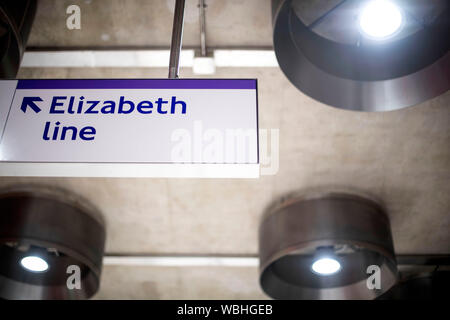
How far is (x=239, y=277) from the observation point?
557cm

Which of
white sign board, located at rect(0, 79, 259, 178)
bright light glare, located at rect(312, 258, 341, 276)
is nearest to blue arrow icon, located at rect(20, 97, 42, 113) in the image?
white sign board, located at rect(0, 79, 259, 178)

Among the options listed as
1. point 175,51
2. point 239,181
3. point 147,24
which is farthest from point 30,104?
point 239,181

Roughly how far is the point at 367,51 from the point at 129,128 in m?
1.86

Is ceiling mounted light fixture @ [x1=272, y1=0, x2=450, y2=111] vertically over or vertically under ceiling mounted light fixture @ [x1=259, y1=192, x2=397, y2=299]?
over

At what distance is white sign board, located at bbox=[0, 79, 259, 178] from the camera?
2.06 m

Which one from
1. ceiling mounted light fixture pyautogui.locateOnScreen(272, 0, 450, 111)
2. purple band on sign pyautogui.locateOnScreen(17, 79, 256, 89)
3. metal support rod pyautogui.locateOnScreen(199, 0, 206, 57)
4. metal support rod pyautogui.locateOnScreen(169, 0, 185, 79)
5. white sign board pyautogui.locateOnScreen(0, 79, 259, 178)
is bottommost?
white sign board pyautogui.locateOnScreen(0, 79, 259, 178)

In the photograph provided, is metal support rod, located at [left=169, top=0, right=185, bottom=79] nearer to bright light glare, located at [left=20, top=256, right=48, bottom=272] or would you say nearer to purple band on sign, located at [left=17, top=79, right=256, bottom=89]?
purple band on sign, located at [left=17, top=79, right=256, bottom=89]

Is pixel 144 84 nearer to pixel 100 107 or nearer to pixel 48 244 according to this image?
pixel 100 107

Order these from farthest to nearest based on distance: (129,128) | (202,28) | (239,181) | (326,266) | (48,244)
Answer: (326,266)
(239,181)
(48,244)
(202,28)
(129,128)

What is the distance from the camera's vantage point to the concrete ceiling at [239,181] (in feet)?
11.4

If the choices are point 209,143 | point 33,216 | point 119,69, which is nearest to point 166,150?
point 209,143

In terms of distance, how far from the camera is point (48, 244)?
4.22m

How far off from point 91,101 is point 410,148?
10.4 feet
